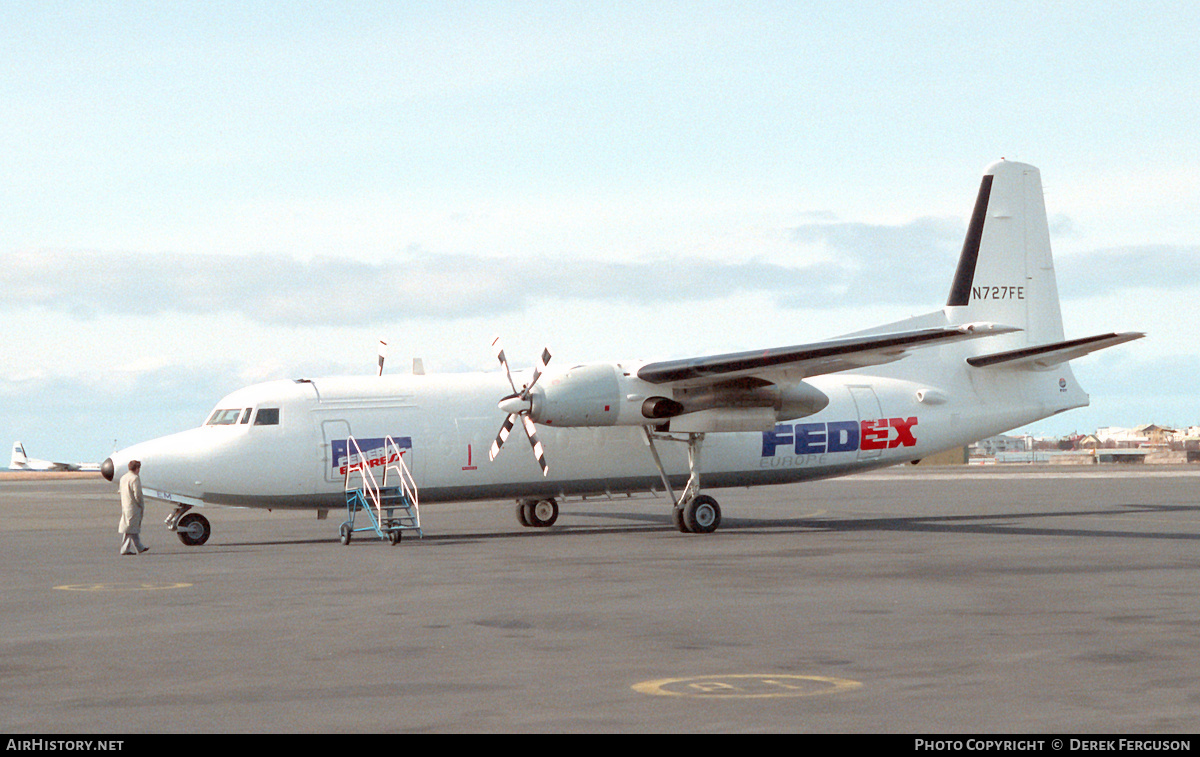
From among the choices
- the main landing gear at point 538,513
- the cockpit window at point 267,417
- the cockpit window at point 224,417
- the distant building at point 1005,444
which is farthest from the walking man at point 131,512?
the distant building at point 1005,444

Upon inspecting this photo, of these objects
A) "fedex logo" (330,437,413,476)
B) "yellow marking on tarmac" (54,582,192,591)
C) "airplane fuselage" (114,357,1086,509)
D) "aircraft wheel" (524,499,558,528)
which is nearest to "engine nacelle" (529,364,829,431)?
"airplane fuselage" (114,357,1086,509)

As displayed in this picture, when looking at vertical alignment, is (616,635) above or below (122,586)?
below

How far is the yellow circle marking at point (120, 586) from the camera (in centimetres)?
1666

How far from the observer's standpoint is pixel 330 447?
25453 mm

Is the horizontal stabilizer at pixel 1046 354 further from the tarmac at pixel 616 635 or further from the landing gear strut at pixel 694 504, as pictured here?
the landing gear strut at pixel 694 504

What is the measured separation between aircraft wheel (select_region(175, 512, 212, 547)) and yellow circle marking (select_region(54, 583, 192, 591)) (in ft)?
23.4

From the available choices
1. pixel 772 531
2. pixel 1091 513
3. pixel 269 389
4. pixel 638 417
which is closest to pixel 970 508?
pixel 1091 513

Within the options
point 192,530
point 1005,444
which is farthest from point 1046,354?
point 1005,444

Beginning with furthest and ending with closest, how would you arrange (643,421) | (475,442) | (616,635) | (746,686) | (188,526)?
(475,442) → (643,421) → (188,526) → (616,635) → (746,686)

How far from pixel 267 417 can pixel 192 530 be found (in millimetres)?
2700

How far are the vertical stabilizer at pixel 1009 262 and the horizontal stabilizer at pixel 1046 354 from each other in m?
1.39

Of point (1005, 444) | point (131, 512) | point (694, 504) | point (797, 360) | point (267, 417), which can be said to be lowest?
point (694, 504)

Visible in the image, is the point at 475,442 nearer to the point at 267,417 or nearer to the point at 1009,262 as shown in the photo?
the point at 267,417

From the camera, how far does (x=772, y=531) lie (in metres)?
26.7
